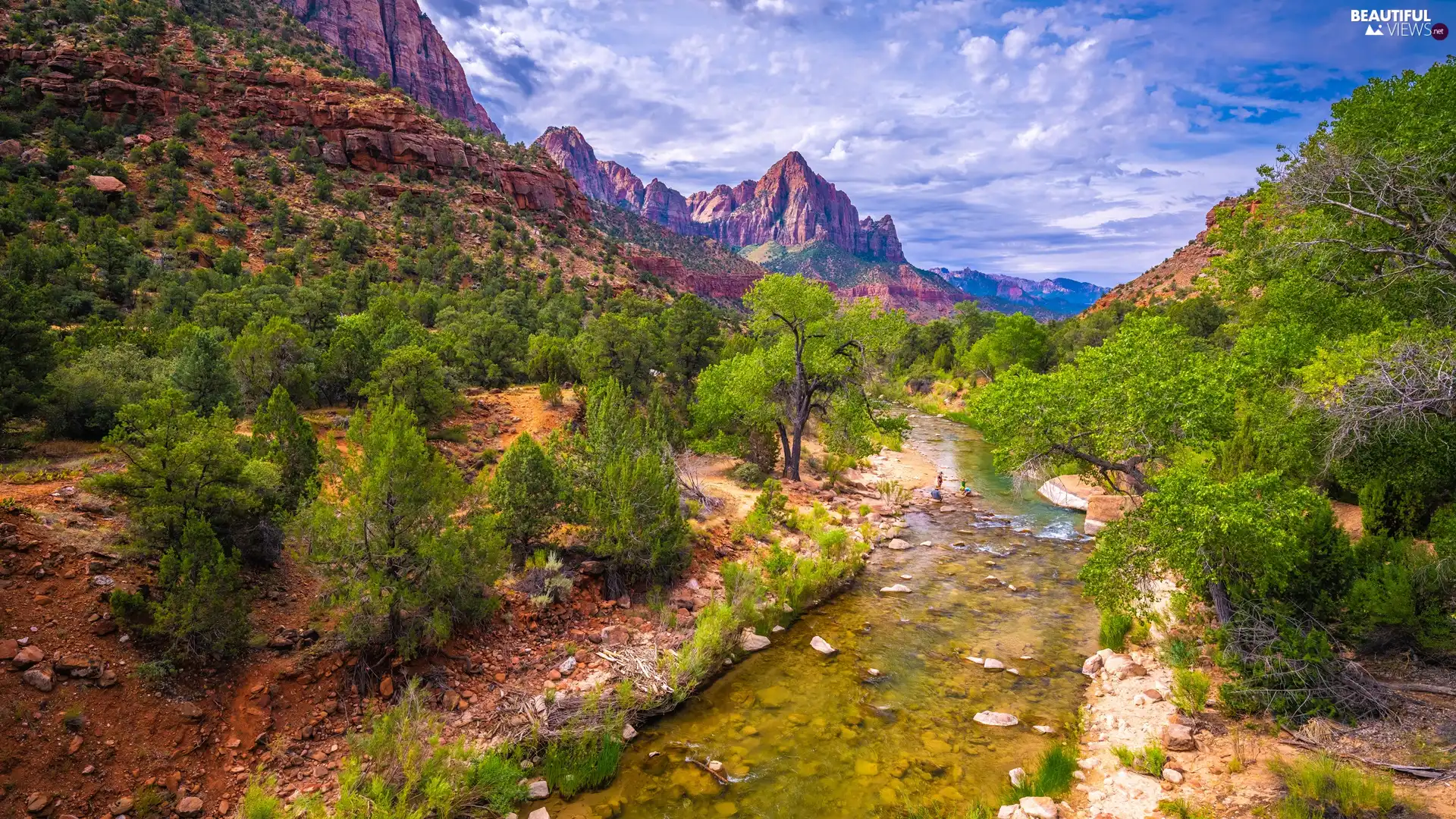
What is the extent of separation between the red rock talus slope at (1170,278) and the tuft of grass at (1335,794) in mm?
79844

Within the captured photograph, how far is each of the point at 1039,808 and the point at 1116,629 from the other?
523 centimetres

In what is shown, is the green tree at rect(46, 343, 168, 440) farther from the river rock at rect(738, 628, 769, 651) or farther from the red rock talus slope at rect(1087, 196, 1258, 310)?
the red rock talus slope at rect(1087, 196, 1258, 310)

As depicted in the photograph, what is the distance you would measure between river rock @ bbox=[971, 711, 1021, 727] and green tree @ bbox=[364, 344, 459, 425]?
15858 millimetres

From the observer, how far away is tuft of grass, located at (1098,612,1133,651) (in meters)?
10.6

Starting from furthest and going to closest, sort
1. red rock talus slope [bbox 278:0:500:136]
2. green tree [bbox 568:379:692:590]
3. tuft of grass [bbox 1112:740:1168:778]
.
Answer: red rock talus slope [bbox 278:0:500:136] < green tree [bbox 568:379:692:590] < tuft of grass [bbox 1112:740:1168:778]

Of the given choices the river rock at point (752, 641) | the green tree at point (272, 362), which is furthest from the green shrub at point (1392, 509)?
the green tree at point (272, 362)

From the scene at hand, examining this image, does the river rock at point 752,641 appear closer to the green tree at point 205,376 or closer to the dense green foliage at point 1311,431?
the dense green foliage at point 1311,431

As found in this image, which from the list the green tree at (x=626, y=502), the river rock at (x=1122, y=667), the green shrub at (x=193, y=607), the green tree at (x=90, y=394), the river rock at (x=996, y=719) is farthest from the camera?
the green tree at (x=626, y=502)

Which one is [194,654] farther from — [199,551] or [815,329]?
[815,329]

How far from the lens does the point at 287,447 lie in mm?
10227

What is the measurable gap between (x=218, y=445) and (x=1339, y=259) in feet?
66.1

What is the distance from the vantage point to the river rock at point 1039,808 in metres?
6.66

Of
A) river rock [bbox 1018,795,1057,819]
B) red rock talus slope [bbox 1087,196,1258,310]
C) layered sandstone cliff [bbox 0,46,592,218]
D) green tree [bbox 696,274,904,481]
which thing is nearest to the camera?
river rock [bbox 1018,795,1057,819]

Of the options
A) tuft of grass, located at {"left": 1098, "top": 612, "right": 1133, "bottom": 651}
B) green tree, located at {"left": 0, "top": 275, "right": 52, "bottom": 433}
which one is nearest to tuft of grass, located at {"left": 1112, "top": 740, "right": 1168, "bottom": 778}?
tuft of grass, located at {"left": 1098, "top": 612, "right": 1133, "bottom": 651}
